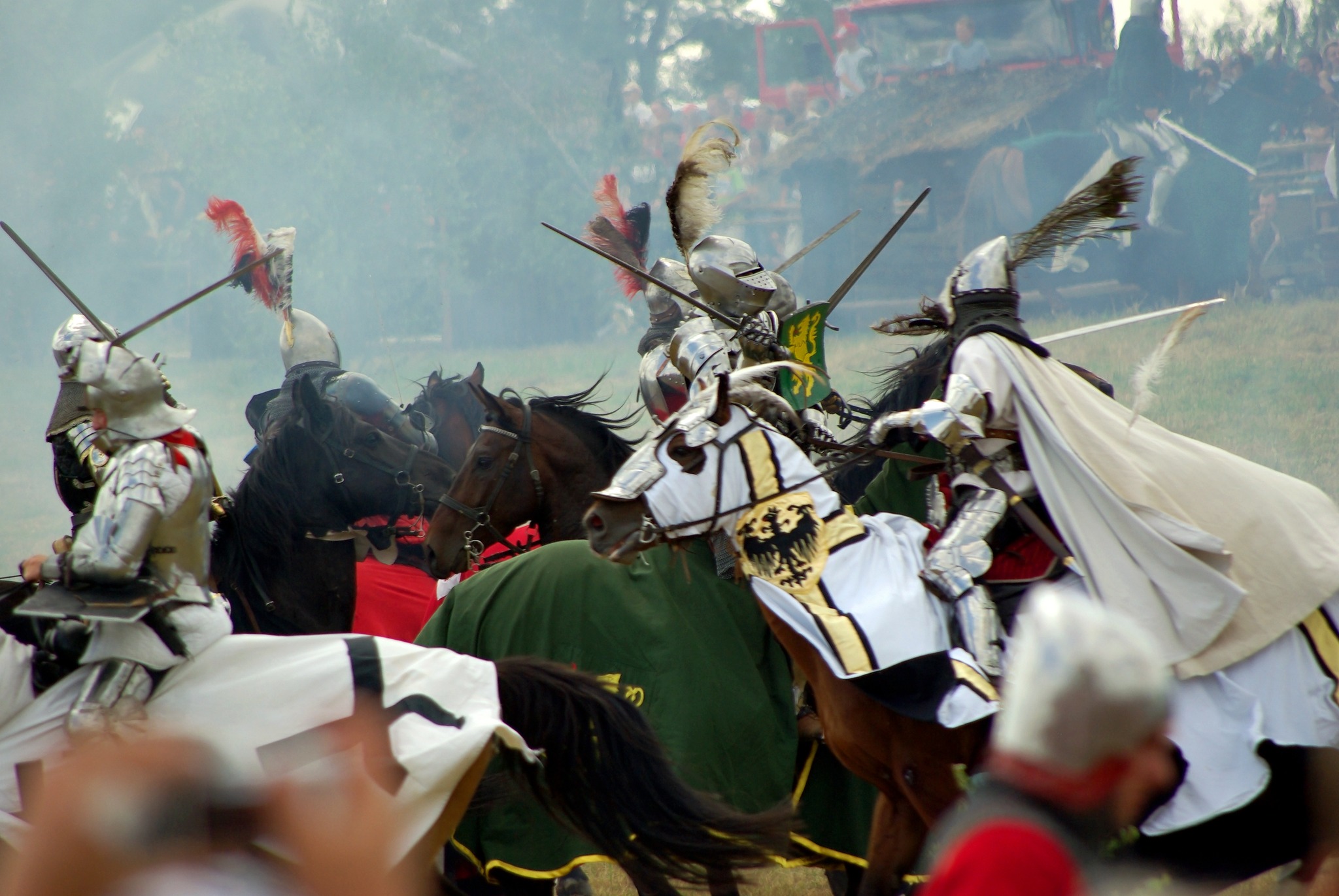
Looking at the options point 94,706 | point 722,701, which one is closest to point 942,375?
point 722,701

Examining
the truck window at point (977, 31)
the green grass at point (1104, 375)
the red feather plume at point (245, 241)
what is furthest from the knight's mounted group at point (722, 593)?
the truck window at point (977, 31)

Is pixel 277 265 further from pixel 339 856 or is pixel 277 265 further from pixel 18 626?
pixel 339 856

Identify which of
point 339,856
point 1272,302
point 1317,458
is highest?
point 339,856

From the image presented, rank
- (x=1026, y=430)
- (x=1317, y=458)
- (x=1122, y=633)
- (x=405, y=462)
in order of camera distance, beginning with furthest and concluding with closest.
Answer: (x=1317, y=458) < (x=405, y=462) < (x=1026, y=430) < (x=1122, y=633)

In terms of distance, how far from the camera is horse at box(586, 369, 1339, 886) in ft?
10.1

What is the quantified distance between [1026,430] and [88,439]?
2.52 meters

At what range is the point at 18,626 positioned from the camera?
9.22 ft

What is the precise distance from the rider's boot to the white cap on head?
1.97 metres

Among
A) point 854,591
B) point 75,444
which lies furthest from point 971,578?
point 75,444

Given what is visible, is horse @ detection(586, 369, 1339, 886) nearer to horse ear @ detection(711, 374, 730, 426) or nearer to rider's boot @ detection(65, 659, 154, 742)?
horse ear @ detection(711, 374, 730, 426)

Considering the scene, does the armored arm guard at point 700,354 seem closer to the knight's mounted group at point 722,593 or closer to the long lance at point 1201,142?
the knight's mounted group at point 722,593

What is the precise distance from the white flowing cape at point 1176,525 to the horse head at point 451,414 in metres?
3.07

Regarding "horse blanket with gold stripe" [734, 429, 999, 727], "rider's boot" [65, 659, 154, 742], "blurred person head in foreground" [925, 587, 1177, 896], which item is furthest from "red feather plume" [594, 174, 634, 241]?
"blurred person head in foreground" [925, 587, 1177, 896]

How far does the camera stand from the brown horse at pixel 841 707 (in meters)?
3.24
